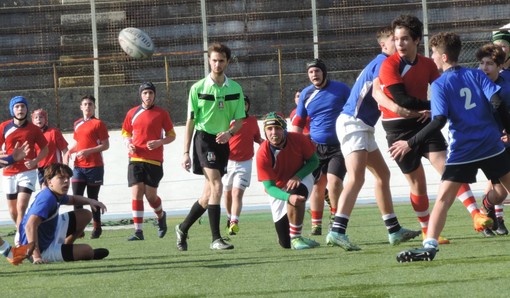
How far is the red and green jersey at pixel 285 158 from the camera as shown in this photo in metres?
10.0

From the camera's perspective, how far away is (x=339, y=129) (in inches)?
361

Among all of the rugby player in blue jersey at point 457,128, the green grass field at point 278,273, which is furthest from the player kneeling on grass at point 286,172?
the rugby player in blue jersey at point 457,128

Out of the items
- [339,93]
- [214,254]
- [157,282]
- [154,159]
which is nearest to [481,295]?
[157,282]

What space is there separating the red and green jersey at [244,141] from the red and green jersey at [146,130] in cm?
97

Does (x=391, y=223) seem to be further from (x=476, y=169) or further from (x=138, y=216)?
(x=138, y=216)

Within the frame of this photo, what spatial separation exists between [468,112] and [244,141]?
25.0 feet

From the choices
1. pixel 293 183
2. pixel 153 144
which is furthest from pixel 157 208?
pixel 293 183

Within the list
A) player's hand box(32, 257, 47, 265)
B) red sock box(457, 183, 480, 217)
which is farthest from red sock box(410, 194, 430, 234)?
player's hand box(32, 257, 47, 265)

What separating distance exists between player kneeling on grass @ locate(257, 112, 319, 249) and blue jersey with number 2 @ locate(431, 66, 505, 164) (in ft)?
8.18

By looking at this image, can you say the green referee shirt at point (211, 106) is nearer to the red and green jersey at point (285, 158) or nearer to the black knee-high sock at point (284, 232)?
the red and green jersey at point (285, 158)

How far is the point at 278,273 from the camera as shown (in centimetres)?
761

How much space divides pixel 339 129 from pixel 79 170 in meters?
6.83

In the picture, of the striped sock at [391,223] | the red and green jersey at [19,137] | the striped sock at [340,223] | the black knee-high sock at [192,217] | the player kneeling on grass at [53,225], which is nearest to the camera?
the striped sock at [340,223]

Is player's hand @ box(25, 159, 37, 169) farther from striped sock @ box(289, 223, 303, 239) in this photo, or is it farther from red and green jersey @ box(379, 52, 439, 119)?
red and green jersey @ box(379, 52, 439, 119)
